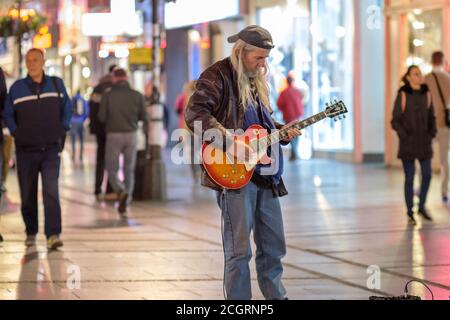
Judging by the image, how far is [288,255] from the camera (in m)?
11.8

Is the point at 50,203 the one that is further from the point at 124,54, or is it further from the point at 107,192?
the point at 124,54

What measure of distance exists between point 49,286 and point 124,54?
2832cm

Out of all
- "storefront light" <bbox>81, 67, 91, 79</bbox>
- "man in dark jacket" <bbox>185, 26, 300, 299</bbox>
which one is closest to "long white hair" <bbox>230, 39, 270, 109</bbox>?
"man in dark jacket" <bbox>185, 26, 300, 299</bbox>

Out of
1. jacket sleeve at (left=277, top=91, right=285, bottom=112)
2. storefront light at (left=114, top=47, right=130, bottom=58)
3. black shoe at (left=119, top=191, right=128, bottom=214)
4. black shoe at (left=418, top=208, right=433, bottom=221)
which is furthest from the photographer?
storefront light at (left=114, top=47, right=130, bottom=58)

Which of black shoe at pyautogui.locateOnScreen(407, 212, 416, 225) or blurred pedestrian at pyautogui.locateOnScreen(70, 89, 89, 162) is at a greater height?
blurred pedestrian at pyautogui.locateOnScreen(70, 89, 89, 162)

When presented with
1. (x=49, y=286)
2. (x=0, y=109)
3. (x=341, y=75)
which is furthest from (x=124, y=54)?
(x=49, y=286)

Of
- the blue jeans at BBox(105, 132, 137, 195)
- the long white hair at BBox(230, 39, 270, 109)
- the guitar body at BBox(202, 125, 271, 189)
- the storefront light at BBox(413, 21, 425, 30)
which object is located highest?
the storefront light at BBox(413, 21, 425, 30)

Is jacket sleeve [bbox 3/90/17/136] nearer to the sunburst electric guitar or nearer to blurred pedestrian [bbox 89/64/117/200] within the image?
the sunburst electric guitar

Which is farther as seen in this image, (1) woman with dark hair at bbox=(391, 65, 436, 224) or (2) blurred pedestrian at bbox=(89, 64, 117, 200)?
(2) blurred pedestrian at bbox=(89, 64, 117, 200)

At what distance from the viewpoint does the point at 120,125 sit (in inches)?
Result: 660

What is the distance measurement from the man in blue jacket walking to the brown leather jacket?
464cm

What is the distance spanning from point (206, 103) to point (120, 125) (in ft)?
30.1

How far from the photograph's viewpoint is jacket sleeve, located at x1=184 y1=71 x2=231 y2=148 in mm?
7609

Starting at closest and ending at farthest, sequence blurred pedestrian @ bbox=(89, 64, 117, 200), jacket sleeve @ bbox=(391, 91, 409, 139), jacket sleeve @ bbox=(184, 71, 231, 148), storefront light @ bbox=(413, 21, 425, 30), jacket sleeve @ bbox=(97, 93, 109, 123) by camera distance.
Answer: jacket sleeve @ bbox=(184, 71, 231, 148)
jacket sleeve @ bbox=(391, 91, 409, 139)
jacket sleeve @ bbox=(97, 93, 109, 123)
blurred pedestrian @ bbox=(89, 64, 117, 200)
storefront light @ bbox=(413, 21, 425, 30)
